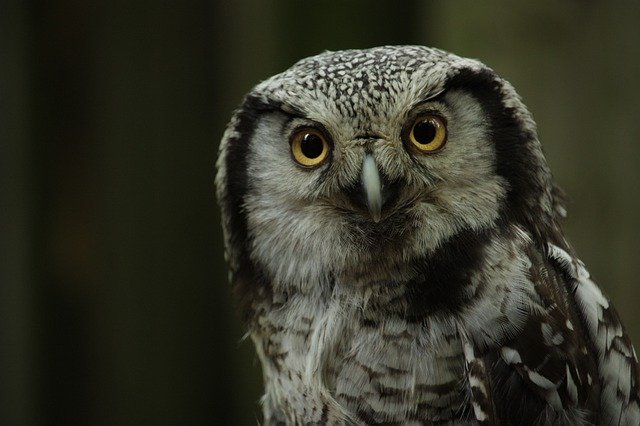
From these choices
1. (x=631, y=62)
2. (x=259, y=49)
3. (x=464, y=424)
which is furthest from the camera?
(x=259, y=49)

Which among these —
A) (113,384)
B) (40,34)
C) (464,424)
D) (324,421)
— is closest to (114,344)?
(113,384)

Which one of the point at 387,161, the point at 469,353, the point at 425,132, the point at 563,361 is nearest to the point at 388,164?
the point at 387,161

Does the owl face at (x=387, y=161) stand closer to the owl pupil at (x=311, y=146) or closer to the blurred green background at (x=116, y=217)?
the owl pupil at (x=311, y=146)

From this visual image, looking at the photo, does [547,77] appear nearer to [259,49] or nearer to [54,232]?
[259,49]

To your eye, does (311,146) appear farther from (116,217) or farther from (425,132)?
(116,217)

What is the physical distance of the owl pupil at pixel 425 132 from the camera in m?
1.60

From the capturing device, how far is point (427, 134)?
161cm

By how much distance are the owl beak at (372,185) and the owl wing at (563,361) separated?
0.33 m

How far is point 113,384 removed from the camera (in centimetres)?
280

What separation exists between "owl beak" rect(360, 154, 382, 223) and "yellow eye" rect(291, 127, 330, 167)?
128mm

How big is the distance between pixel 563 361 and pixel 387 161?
0.50 m

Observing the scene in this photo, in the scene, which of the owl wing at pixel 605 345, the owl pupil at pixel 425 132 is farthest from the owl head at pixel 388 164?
the owl wing at pixel 605 345

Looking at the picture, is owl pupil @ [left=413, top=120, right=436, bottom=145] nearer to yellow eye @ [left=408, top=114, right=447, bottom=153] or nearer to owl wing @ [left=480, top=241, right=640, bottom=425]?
yellow eye @ [left=408, top=114, right=447, bottom=153]

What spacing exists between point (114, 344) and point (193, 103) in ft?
2.75
